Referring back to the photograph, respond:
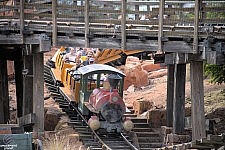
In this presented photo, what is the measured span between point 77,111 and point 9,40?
488cm

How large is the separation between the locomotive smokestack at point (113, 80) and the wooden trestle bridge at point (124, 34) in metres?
1.45

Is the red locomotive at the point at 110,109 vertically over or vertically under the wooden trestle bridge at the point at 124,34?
under

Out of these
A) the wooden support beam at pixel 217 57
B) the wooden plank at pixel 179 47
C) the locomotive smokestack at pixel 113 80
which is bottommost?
the locomotive smokestack at pixel 113 80

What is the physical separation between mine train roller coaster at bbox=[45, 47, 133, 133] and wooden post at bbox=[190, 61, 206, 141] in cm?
306

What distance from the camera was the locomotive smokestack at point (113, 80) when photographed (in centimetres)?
1831

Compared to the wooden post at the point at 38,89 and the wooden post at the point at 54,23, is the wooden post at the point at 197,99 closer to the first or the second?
the wooden post at the point at 54,23

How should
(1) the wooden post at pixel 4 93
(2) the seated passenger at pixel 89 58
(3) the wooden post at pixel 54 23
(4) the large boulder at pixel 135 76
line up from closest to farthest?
(3) the wooden post at pixel 54 23 → (1) the wooden post at pixel 4 93 → (2) the seated passenger at pixel 89 58 → (4) the large boulder at pixel 135 76

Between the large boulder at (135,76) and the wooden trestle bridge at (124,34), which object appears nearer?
the wooden trestle bridge at (124,34)

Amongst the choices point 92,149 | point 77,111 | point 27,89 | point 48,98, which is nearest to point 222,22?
point 92,149

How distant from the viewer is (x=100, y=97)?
1858cm

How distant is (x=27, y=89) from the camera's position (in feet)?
59.3

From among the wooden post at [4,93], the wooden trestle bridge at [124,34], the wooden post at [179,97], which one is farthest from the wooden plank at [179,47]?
the wooden post at [4,93]

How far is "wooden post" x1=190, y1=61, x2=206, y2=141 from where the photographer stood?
52.1 ft

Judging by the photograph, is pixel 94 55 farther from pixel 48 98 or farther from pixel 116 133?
pixel 116 133
